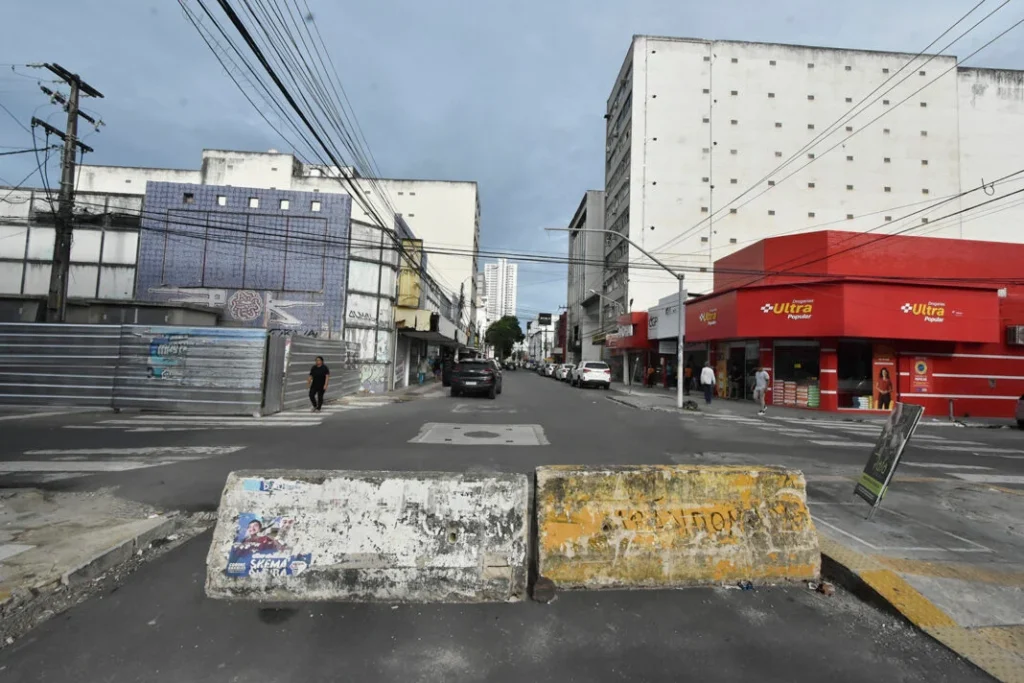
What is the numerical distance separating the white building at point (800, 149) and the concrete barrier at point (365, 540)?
43486 millimetres

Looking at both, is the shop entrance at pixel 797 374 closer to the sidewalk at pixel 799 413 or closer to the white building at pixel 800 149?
the sidewalk at pixel 799 413

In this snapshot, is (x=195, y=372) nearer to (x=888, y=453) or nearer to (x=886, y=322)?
(x=888, y=453)

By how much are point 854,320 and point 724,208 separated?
28.6 meters

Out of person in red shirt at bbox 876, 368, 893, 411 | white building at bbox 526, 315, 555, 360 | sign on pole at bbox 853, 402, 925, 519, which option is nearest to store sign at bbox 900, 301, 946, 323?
person in red shirt at bbox 876, 368, 893, 411

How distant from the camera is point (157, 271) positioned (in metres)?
22.2

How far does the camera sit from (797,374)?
20.9 meters

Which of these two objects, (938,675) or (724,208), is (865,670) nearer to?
(938,675)

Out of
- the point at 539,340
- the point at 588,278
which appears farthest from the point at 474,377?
the point at 539,340

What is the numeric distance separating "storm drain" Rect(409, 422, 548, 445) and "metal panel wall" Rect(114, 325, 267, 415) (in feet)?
17.3

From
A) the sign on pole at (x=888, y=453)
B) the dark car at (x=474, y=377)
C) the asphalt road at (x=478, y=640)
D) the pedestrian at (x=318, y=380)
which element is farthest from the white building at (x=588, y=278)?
the asphalt road at (x=478, y=640)

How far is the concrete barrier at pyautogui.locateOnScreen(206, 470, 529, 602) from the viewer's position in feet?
11.4

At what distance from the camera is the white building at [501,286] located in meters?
161

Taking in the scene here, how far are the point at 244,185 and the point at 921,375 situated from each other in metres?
40.1

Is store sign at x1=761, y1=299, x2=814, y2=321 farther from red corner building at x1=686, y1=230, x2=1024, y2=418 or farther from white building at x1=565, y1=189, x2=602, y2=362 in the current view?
white building at x1=565, y1=189, x2=602, y2=362
